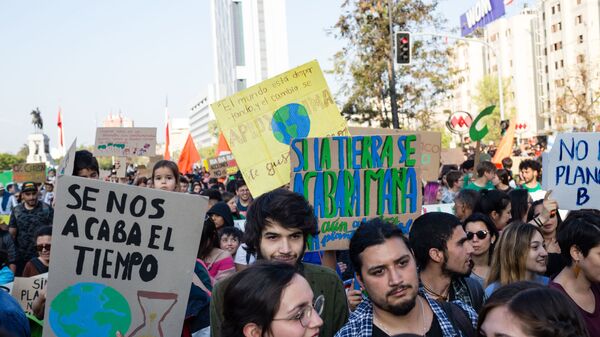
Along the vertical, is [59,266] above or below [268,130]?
below

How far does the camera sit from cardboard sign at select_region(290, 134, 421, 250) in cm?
512

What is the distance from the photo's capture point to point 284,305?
283 cm

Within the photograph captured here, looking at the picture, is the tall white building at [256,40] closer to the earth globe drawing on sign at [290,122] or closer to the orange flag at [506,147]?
the orange flag at [506,147]

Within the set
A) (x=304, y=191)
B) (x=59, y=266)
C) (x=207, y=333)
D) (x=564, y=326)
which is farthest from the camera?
(x=304, y=191)

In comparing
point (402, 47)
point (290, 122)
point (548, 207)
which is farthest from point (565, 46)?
point (548, 207)

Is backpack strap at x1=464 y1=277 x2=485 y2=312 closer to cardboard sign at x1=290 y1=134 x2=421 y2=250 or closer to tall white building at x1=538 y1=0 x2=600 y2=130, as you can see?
cardboard sign at x1=290 y1=134 x2=421 y2=250

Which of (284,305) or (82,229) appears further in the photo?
(82,229)

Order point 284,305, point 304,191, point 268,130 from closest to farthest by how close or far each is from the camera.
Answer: point 284,305 < point 304,191 < point 268,130

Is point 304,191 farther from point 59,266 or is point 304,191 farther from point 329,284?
point 59,266

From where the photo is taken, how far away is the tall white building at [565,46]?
65.4 m

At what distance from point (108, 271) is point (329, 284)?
1098mm

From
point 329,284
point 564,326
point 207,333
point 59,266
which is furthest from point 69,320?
point 564,326

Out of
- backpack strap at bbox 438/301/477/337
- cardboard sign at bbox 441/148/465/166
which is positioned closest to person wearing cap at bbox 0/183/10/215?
cardboard sign at bbox 441/148/465/166

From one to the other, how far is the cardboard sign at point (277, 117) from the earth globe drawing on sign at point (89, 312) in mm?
2845
